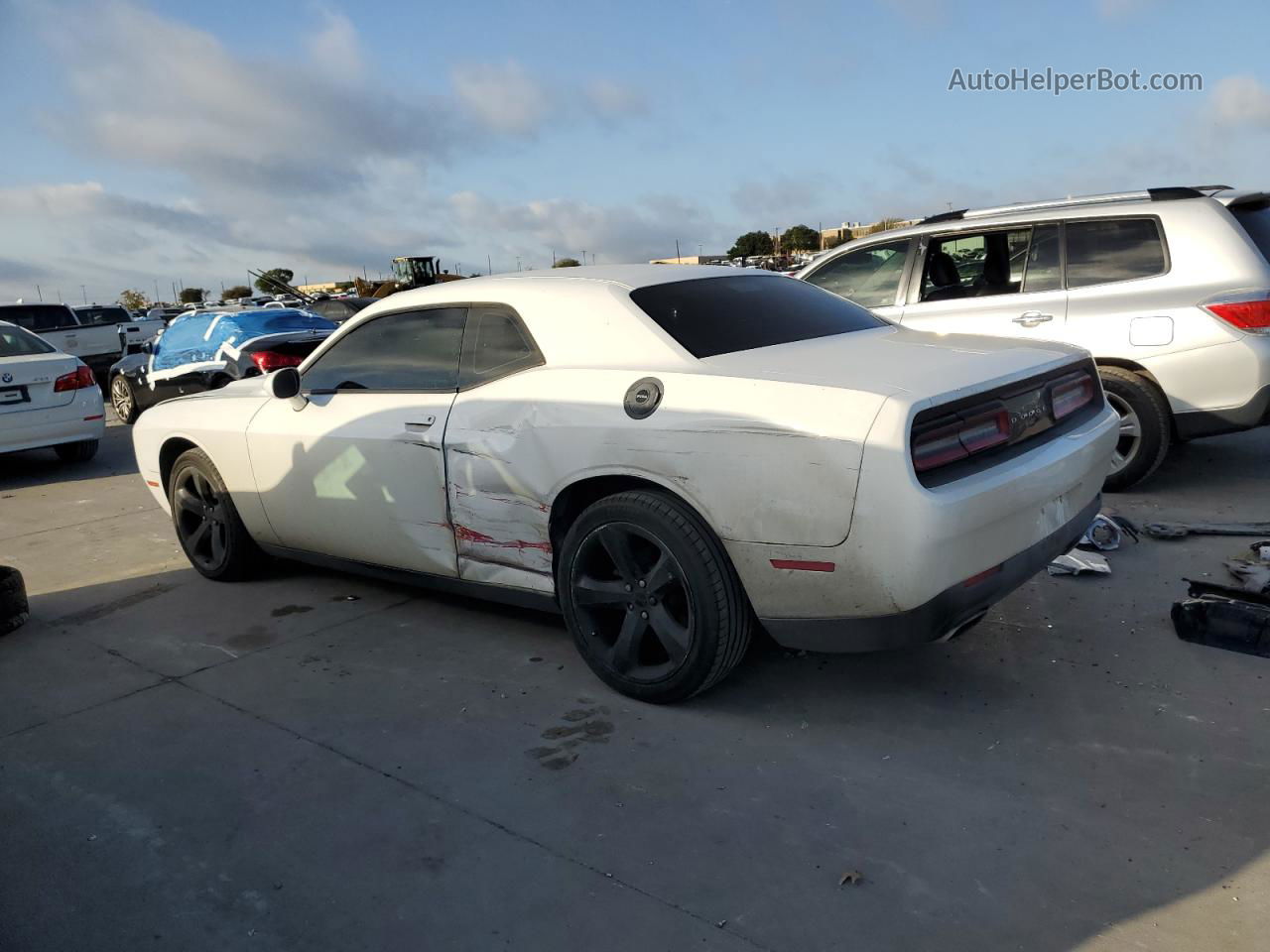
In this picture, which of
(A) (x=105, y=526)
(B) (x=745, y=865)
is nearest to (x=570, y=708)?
(B) (x=745, y=865)

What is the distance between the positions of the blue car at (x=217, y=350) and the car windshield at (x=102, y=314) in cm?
684

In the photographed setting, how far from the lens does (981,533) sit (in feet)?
9.79

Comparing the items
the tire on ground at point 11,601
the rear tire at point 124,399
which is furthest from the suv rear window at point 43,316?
the tire on ground at point 11,601

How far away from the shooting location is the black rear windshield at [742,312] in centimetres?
364

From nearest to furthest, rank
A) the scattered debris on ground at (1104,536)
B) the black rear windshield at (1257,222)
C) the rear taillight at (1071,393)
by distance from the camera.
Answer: the rear taillight at (1071,393), the scattered debris on ground at (1104,536), the black rear windshield at (1257,222)

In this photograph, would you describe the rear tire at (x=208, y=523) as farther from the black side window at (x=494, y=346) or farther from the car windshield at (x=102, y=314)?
the car windshield at (x=102, y=314)

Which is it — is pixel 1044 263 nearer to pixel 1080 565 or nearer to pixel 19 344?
pixel 1080 565

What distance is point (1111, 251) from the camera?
614cm

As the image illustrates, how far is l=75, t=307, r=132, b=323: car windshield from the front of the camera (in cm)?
1828

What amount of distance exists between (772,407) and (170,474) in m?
3.87

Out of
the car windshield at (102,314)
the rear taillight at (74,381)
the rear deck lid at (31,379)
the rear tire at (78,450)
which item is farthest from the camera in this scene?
the car windshield at (102,314)

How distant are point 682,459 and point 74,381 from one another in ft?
26.7

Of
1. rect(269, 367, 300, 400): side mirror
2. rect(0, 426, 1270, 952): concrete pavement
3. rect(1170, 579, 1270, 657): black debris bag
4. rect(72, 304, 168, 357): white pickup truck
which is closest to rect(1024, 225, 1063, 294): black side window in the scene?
rect(0, 426, 1270, 952): concrete pavement

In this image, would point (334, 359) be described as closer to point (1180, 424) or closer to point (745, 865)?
point (745, 865)
